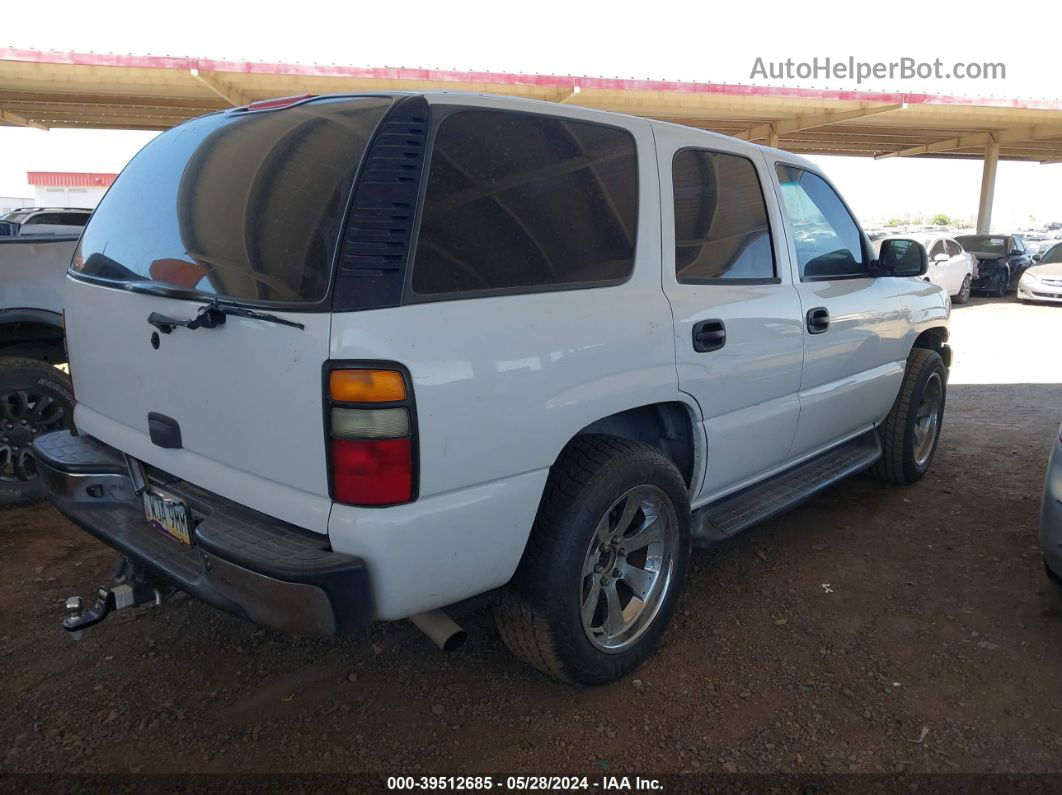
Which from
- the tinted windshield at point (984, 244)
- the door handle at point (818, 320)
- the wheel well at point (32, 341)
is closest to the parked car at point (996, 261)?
the tinted windshield at point (984, 244)

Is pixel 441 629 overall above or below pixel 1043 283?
above

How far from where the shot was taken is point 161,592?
103 inches

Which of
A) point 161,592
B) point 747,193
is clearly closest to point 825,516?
point 747,193

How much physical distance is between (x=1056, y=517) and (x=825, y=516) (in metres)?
1.45

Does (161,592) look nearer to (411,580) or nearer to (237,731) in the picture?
(237,731)

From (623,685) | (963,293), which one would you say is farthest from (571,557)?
(963,293)

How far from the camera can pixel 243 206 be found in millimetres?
2312

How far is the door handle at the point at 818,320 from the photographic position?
3.55 metres

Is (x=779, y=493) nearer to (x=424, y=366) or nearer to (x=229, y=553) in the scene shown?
(x=424, y=366)

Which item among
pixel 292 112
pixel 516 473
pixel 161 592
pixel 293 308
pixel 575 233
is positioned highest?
pixel 292 112

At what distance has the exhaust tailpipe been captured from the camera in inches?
92.7

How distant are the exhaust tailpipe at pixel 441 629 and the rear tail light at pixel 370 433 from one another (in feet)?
1.66

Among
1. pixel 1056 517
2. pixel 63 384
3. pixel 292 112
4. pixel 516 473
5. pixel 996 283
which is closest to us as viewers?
pixel 516 473

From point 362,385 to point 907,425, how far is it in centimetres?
383
